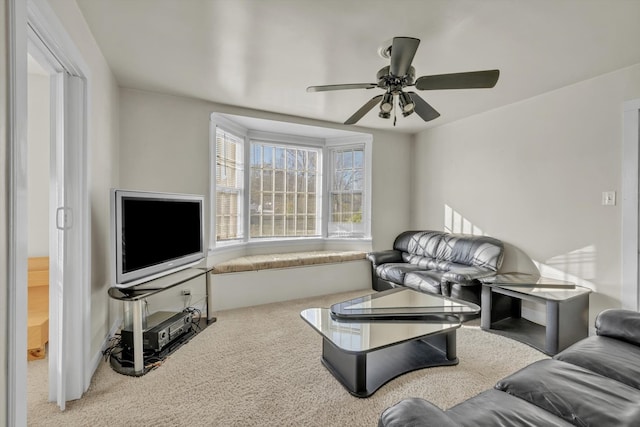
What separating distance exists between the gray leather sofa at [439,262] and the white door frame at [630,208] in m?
1.03

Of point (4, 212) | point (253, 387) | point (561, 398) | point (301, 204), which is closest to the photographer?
point (4, 212)

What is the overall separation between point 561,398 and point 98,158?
10.3 ft

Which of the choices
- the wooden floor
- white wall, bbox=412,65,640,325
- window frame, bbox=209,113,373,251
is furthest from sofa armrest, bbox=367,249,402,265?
the wooden floor

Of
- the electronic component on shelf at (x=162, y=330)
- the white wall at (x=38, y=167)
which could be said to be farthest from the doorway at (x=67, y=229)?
the white wall at (x=38, y=167)

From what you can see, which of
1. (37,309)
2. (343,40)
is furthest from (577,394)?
(37,309)

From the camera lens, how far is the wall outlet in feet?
8.95

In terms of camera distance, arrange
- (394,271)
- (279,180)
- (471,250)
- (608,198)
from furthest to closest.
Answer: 1. (279,180)
2. (394,271)
3. (471,250)
4. (608,198)

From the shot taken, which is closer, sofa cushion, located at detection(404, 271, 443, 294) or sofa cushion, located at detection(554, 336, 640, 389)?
sofa cushion, located at detection(554, 336, 640, 389)

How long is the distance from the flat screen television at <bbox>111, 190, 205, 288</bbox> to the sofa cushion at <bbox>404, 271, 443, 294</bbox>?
244cm

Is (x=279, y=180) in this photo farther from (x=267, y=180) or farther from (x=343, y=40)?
(x=343, y=40)

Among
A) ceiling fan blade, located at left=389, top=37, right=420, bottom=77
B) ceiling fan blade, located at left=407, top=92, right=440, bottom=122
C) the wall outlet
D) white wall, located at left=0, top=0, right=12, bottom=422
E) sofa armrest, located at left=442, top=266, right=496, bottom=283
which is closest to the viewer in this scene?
white wall, located at left=0, top=0, right=12, bottom=422

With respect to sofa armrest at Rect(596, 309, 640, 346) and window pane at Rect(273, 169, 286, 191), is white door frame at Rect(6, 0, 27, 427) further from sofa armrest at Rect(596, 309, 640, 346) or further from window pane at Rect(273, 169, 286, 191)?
window pane at Rect(273, 169, 286, 191)

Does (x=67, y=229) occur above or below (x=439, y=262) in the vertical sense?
above

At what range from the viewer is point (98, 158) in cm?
233
